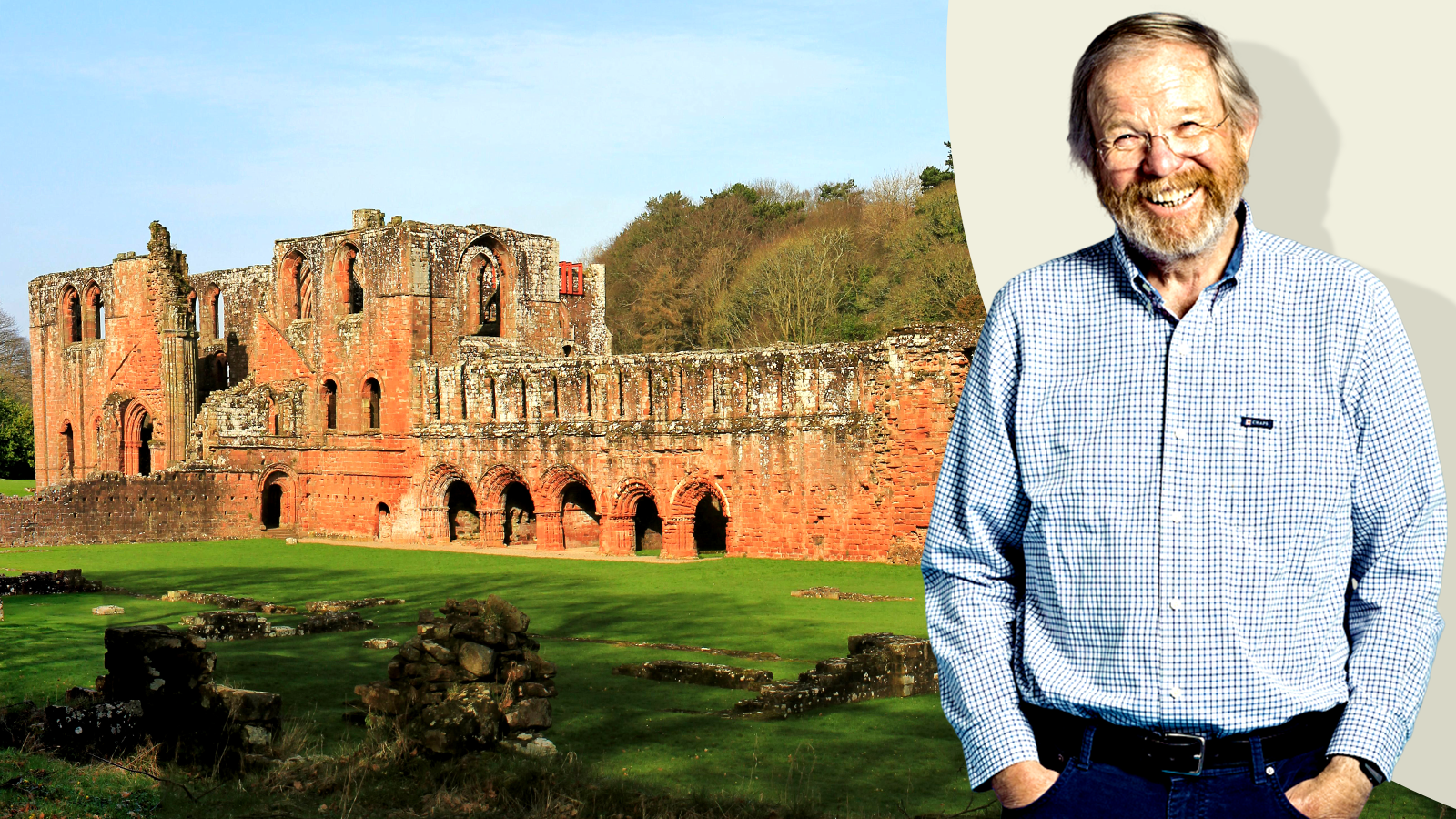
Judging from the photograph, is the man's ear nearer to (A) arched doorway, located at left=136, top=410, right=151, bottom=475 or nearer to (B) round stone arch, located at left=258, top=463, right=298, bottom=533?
(B) round stone arch, located at left=258, top=463, right=298, bottom=533

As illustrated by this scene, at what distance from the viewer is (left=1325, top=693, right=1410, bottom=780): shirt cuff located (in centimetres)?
196

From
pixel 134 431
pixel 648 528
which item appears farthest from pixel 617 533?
pixel 134 431

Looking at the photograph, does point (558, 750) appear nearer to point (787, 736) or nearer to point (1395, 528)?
point (787, 736)

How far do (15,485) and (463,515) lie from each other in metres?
23.9

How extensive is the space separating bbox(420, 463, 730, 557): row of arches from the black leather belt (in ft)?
75.9

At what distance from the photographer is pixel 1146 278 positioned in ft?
7.20

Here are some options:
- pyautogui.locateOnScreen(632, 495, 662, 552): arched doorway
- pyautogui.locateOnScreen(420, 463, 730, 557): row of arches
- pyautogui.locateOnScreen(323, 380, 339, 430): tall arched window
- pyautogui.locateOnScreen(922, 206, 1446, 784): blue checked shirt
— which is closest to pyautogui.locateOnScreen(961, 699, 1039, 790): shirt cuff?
pyautogui.locateOnScreen(922, 206, 1446, 784): blue checked shirt

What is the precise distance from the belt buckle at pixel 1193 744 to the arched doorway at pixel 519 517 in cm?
2774

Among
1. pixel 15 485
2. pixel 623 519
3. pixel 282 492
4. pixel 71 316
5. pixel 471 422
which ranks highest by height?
pixel 71 316

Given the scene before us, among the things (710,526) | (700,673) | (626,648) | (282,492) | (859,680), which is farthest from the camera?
(282,492)

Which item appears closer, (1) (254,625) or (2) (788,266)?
(1) (254,625)

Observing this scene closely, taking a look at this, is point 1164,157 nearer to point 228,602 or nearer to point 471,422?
point 228,602

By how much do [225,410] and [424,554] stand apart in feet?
29.1

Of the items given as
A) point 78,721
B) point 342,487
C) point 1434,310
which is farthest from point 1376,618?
point 342,487
